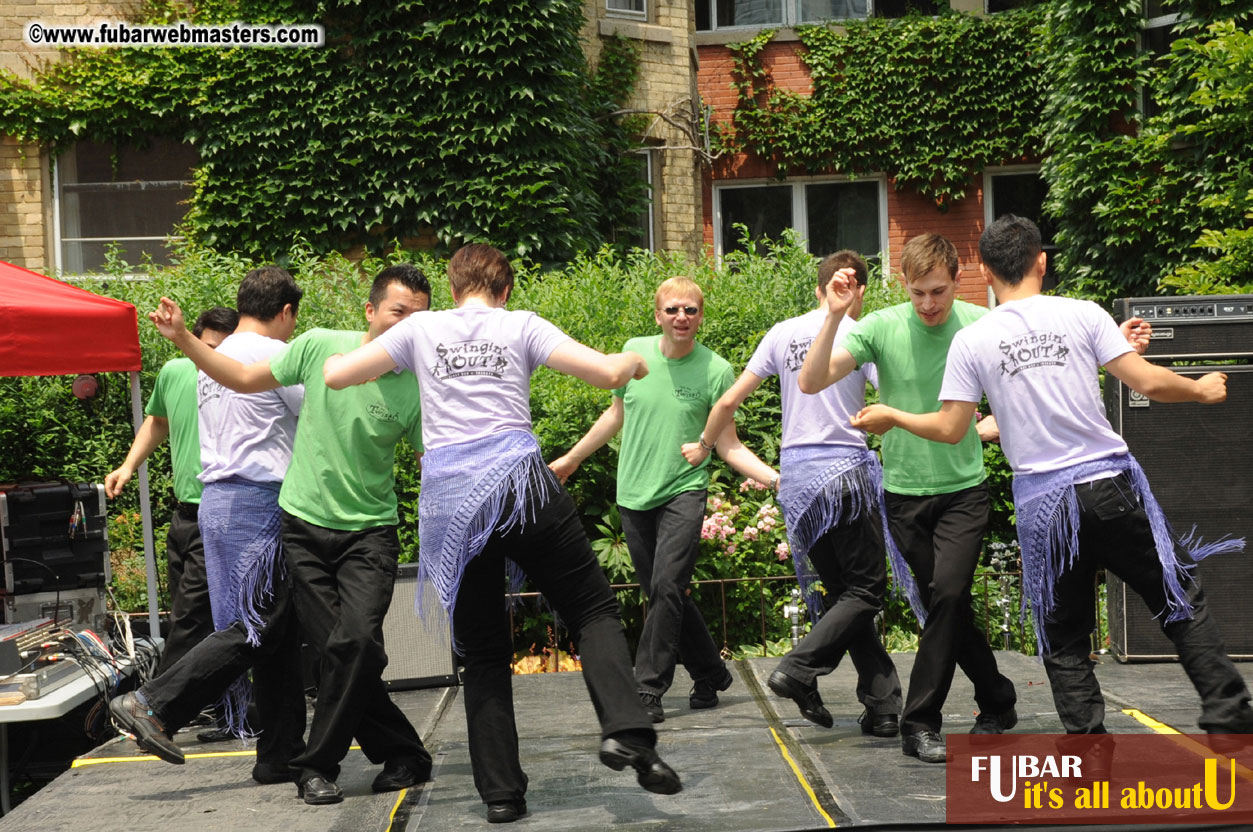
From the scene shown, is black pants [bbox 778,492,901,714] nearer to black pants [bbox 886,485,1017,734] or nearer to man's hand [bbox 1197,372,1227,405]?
black pants [bbox 886,485,1017,734]

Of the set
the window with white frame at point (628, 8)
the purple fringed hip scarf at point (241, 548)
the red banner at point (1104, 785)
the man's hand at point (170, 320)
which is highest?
the window with white frame at point (628, 8)

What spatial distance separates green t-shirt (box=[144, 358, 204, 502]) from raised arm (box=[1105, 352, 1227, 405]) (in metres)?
4.44

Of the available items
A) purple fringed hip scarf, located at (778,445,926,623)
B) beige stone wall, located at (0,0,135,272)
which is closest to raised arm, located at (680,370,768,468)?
purple fringed hip scarf, located at (778,445,926,623)

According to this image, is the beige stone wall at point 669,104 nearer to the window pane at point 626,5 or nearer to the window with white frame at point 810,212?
the window pane at point 626,5

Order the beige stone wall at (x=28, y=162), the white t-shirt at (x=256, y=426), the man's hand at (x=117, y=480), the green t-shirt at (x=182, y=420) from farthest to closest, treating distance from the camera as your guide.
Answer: the beige stone wall at (x=28, y=162)
the man's hand at (x=117, y=480)
the green t-shirt at (x=182, y=420)
the white t-shirt at (x=256, y=426)

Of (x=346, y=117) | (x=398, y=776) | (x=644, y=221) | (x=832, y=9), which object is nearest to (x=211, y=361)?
(x=398, y=776)

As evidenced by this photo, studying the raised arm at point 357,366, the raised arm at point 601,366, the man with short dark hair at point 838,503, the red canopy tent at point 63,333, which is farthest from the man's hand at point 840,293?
the red canopy tent at point 63,333

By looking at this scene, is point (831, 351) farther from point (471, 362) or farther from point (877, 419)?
point (471, 362)

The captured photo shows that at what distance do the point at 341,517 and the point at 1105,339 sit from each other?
289cm

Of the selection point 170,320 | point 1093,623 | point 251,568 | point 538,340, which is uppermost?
point 170,320

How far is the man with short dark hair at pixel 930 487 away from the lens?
528 cm

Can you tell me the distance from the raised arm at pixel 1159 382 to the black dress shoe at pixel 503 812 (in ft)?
8.57

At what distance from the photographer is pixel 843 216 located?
18.1 metres

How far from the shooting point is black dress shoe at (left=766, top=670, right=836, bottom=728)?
551 cm
